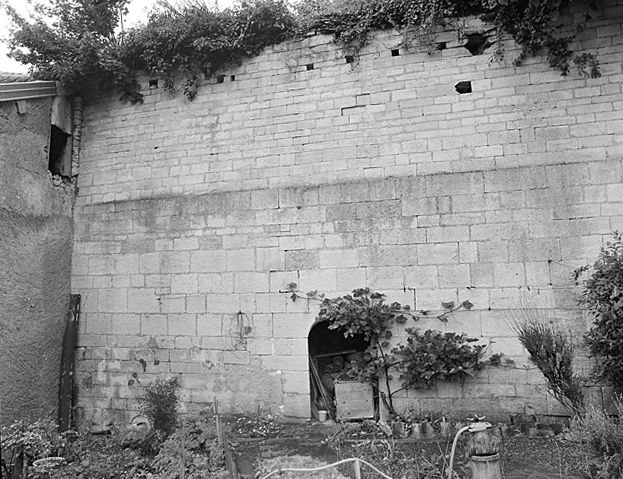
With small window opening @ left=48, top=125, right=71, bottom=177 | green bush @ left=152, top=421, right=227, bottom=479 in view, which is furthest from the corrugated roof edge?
green bush @ left=152, top=421, right=227, bottom=479

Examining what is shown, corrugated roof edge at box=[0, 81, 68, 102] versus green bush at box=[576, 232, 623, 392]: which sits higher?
corrugated roof edge at box=[0, 81, 68, 102]

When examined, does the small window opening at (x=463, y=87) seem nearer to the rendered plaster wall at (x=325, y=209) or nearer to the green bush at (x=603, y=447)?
the rendered plaster wall at (x=325, y=209)

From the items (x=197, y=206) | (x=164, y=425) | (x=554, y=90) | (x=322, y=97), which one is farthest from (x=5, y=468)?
(x=554, y=90)

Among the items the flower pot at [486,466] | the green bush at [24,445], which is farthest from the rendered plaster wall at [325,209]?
the flower pot at [486,466]

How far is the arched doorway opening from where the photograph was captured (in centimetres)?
627

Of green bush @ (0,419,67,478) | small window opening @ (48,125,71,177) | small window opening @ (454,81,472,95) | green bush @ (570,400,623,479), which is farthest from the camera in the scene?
small window opening @ (48,125,71,177)

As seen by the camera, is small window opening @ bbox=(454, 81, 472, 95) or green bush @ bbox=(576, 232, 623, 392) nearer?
green bush @ bbox=(576, 232, 623, 392)

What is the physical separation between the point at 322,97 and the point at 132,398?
472 cm

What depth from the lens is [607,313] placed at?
4.88 metres

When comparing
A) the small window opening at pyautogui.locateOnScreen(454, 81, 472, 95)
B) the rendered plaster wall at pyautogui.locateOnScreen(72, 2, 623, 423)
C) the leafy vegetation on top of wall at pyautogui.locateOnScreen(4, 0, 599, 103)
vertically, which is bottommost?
the rendered plaster wall at pyautogui.locateOnScreen(72, 2, 623, 423)

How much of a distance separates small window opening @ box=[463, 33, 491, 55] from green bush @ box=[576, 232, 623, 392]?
2.68m

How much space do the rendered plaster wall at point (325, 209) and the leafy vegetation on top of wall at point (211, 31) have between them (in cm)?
21

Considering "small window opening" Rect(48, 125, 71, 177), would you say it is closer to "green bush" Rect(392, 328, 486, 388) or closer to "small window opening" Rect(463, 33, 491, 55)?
"green bush" Rect(392, 328, 486, 388)

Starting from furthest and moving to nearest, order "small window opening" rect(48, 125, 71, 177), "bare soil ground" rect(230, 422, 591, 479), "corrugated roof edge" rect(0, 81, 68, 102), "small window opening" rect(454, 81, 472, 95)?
"small window opening" rect(48, 125, 71, 177) < "corrugated roof edge" rect(0, 81, 68, 102) < "small window opening" rect(454, 81, 472, 95) < "bare soil ground" rect(230, 422, 591, 479)
